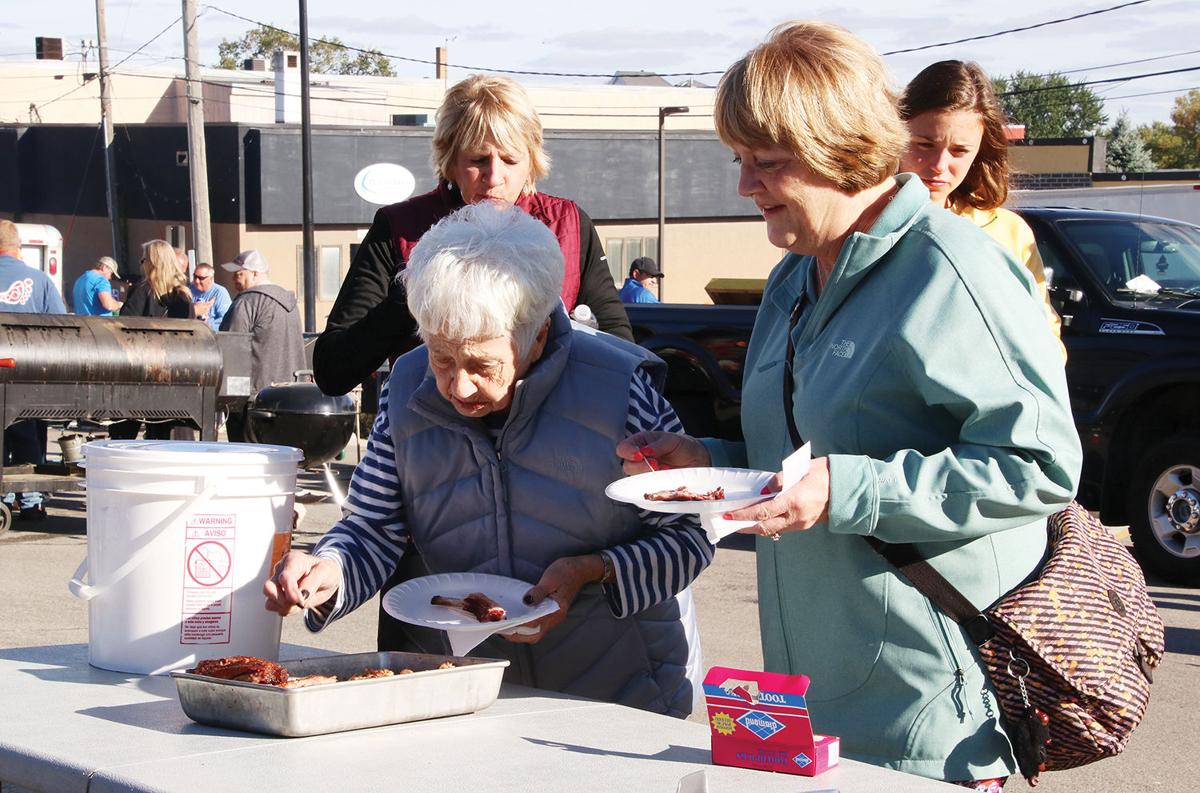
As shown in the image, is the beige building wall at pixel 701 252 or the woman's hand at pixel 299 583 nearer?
the woman's hand at pixel 299 583

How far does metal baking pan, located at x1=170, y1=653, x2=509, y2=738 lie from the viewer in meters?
2.35

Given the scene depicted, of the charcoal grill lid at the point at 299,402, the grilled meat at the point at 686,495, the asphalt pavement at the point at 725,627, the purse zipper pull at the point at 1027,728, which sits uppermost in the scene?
the grilled meat at the point at 686,495

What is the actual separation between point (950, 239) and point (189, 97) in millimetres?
28190

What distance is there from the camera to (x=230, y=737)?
2.38 meters

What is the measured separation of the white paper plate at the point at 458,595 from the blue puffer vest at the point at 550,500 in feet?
0.40

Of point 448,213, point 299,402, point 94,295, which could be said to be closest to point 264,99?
point 94,295

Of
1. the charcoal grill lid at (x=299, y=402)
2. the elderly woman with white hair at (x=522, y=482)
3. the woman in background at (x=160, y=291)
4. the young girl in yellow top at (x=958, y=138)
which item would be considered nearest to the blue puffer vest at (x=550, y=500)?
the elderly woman with white hair at (x=522, y=482)

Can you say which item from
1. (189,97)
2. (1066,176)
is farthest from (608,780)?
(1066,176)

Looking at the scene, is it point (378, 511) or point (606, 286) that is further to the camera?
point (606, 286)

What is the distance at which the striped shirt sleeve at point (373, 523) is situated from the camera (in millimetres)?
3090

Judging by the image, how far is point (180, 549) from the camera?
2846 mm

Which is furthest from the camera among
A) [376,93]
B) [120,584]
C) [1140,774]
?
[376,93]

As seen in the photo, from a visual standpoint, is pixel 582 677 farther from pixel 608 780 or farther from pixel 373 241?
pixel 373 241

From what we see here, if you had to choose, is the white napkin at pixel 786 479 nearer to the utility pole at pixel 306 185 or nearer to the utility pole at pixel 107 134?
the utility pole at pixel 306 185
